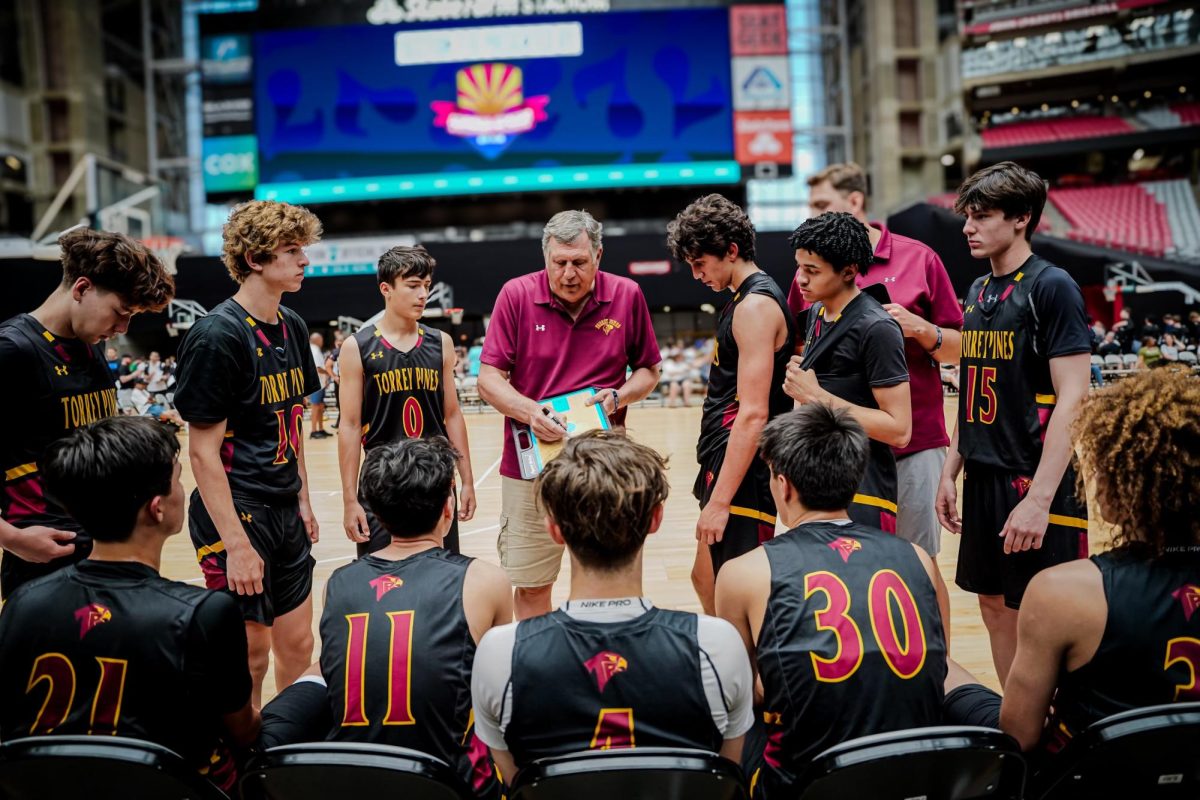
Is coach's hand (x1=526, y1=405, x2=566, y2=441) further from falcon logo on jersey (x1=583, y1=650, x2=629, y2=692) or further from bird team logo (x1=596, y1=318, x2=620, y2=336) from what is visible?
falcon logo on jersey (x1=583, y1=650, x2=629, y2=692)

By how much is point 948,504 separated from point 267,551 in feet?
7.95

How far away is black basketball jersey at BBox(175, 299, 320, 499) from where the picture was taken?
2475 mm

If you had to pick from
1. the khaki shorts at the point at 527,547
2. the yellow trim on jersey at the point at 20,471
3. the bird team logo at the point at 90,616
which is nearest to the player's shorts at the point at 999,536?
the khaki shorts at the point at 527,547

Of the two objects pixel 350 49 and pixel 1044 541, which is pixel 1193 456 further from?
pixel 350 49

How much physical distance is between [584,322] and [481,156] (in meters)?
20.1

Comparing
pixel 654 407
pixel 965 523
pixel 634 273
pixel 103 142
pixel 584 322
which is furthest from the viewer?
pixel 103 142

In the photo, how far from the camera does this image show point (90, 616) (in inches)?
64.8

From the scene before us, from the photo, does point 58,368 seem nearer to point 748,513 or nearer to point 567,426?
point 567,426

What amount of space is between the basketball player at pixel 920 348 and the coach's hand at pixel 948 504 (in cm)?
8

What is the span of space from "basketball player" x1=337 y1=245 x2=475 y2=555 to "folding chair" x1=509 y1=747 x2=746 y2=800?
7.20ft

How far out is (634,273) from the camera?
66.3 ft

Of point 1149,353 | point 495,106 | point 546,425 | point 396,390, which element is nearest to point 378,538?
point 396,390

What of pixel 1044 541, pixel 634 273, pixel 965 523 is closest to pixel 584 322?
pixel 965 523

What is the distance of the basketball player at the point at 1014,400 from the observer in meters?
2.41
